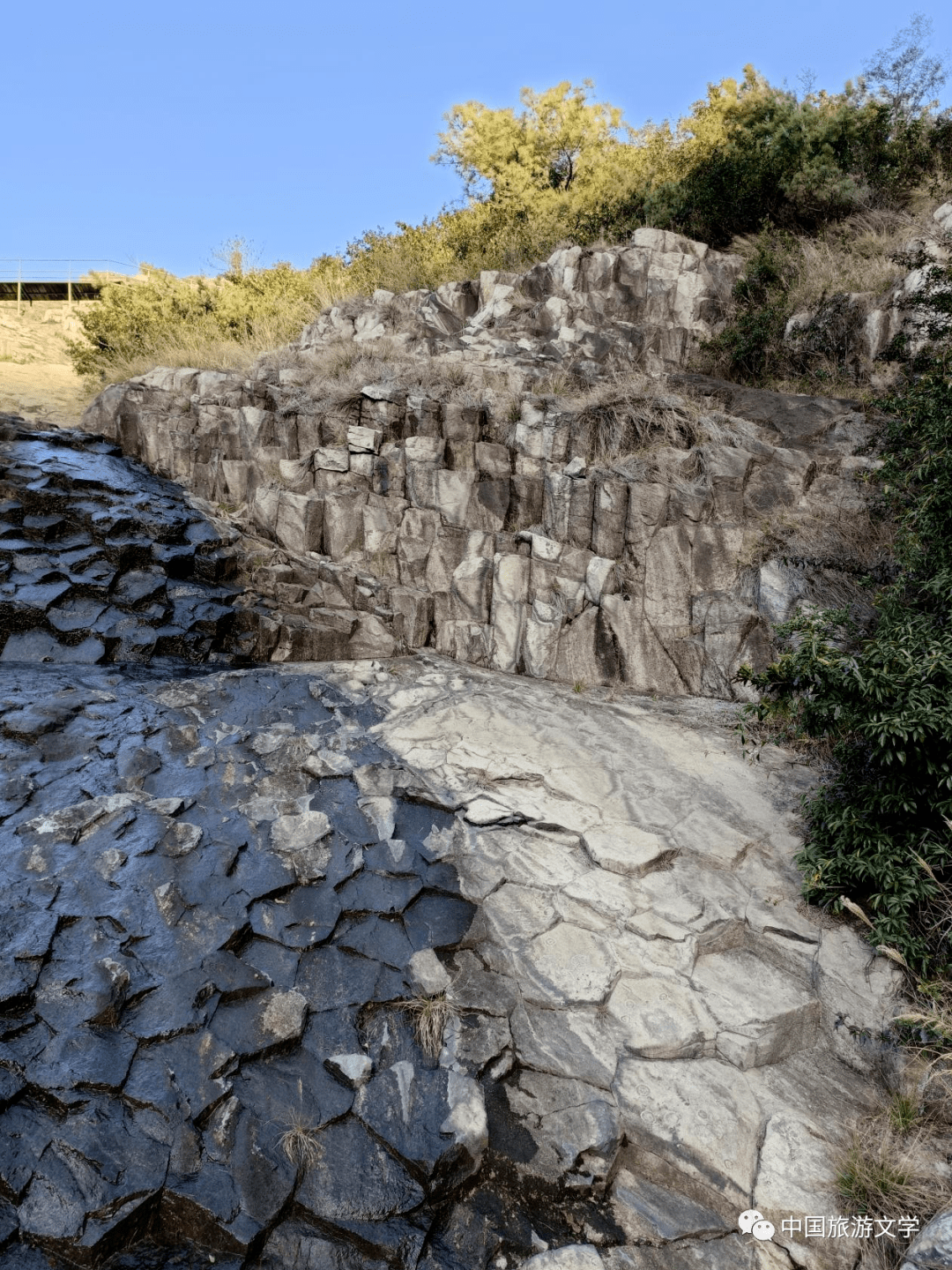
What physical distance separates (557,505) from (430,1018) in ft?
18.1

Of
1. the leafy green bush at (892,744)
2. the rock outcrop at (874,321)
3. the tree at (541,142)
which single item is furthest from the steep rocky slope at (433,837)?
the tree at (541,142)

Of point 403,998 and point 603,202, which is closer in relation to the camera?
point 403,998

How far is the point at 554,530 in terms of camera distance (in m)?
8.18

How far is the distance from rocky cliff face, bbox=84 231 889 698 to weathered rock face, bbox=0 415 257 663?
0.61 meters

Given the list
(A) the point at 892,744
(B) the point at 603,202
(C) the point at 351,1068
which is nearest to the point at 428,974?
(C) the point at 351,1068

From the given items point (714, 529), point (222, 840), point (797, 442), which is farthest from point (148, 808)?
point (797, 442)

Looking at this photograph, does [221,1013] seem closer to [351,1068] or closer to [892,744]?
[351,1068]

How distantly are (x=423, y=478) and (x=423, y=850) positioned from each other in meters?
4.97

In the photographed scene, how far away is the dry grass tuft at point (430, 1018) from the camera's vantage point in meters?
3.88

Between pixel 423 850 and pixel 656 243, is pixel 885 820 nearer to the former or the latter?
pixel 423 850

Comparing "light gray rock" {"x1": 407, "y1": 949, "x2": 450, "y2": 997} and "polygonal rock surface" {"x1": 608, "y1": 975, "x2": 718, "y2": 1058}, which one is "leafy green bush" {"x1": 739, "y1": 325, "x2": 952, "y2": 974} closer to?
"polygonal rock surface" {"x1": 608, "y1": 975, "x2": 718, "y2": 1058}

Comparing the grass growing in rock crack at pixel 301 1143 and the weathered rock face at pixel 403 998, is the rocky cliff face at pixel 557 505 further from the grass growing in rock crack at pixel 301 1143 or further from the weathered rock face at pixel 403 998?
the grass growing in rock crack at pixel 301 1143

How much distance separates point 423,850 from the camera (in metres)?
5.09

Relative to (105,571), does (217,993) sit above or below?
below
